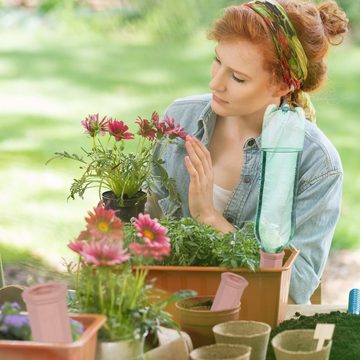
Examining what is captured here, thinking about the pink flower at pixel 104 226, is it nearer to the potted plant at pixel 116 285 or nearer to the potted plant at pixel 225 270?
the potted plant at pixel 116 285

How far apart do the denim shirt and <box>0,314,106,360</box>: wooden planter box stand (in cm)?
78

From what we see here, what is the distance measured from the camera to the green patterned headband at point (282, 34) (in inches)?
87.4

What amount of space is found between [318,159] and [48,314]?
43.5 inches

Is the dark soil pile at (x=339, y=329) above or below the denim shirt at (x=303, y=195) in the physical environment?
below

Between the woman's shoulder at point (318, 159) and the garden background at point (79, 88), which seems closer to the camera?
the woman's shoulder at point (318, 159)

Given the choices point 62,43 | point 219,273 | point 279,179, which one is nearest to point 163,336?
point 219,273

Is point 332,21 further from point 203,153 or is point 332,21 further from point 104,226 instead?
point 104,226

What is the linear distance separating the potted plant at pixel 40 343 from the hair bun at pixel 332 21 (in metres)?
1.16

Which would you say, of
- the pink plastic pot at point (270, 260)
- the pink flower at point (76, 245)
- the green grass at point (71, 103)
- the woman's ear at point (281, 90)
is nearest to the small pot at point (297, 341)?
the pink plastic pot at point (270, 260)

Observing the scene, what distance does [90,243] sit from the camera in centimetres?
152

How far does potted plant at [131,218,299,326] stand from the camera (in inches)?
70.9

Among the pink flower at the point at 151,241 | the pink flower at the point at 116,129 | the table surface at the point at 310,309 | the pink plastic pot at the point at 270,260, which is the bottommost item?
the table surface at the point at 310,309

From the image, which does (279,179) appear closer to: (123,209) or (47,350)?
(123,209)

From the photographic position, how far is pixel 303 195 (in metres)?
2.30
